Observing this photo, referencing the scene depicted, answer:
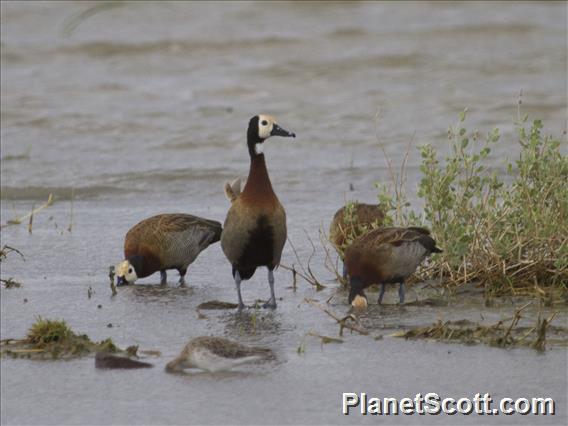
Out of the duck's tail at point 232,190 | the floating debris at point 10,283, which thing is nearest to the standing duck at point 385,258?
the duck's tail at point 232,190

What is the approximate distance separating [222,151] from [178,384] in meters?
8.95

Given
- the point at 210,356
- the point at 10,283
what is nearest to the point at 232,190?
the point at 10,283

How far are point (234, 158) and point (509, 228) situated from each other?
685 cm

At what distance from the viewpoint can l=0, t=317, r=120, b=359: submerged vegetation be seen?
7.47m

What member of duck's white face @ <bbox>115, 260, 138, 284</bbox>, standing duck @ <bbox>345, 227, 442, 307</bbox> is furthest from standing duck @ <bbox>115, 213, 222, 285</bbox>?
standing duck @ <bbox>345, 227, 442, 307</bbox>

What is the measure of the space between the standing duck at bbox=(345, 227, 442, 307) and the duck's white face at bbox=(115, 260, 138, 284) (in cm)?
170

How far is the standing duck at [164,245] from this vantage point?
9594 mm

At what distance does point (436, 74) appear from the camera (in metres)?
19.6

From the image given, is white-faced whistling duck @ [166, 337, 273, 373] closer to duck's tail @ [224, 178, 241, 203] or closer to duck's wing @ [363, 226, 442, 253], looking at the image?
duck's wing @ [363, 226, 442, 253]

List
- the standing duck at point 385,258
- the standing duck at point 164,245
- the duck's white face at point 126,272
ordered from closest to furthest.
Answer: the standing duck at point 385,258
the duck's white face at point 126,272
the standing duck at point 164,245

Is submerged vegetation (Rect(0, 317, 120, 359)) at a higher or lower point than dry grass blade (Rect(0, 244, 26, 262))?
lower

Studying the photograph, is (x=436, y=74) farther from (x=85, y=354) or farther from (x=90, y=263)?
(x=85, y=354)

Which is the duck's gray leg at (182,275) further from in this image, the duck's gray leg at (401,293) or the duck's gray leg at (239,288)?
the duck's gray leg at (401,293)

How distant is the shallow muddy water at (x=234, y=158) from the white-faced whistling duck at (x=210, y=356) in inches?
2.7
